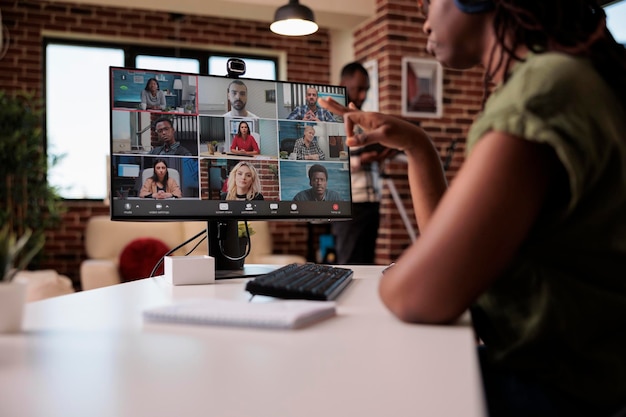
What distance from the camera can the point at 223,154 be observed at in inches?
65.2

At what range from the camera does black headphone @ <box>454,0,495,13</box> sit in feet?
2.94

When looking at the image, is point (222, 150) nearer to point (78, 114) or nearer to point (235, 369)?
point (235, 369)

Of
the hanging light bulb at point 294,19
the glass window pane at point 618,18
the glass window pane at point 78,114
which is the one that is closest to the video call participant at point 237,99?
the hanging light bulb at point 294,19

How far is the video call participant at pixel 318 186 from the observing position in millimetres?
1764

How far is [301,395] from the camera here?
22.8 inches

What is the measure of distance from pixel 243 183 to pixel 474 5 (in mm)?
910

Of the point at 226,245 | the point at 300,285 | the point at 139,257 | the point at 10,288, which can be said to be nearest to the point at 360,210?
the point at 139,257

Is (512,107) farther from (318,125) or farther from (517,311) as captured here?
(318,125)

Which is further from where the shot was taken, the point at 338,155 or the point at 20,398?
the point at 338,155

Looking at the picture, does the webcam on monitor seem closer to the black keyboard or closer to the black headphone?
the black keyboard

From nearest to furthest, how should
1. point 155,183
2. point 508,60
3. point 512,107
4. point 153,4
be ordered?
point 512,107 < point 508,60 < point 155,183 < point 153,4

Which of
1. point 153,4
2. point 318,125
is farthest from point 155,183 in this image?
point 153,4

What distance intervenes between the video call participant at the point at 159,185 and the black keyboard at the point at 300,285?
423mm

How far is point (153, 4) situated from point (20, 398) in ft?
16.0
